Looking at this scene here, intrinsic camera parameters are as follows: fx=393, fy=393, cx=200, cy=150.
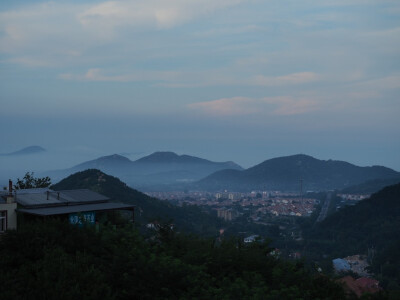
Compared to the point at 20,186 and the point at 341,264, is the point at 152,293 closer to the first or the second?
the point at 20,186

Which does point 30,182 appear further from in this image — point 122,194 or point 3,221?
point 122,194

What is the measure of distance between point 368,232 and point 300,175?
95376 millimetres

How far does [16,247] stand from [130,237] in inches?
97.6

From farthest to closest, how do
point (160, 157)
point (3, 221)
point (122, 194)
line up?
point (160, 157)
point (122, 194)
point (3, 221)

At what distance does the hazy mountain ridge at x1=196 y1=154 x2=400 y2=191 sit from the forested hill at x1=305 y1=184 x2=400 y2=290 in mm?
76242

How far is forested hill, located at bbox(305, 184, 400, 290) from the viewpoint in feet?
119

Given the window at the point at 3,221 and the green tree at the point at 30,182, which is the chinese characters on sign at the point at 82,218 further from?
the green tree at the point at 30,182

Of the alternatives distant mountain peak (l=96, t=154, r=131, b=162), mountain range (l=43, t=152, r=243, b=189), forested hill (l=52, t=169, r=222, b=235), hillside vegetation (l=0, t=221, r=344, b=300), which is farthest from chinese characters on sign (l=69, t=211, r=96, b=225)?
distant mountain peak (l=96, t=154, r=131, b=162)

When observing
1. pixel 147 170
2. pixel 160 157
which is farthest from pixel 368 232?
pixel 160 157

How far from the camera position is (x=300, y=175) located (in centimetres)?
14075

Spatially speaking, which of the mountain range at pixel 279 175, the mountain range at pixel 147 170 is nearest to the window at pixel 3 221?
the mountain range at pixel 279 175

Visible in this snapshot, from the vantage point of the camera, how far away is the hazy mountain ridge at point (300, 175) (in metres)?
134

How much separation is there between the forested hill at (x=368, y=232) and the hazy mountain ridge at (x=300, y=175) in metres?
76.2

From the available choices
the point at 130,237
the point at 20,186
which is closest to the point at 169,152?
the point at 20,186
